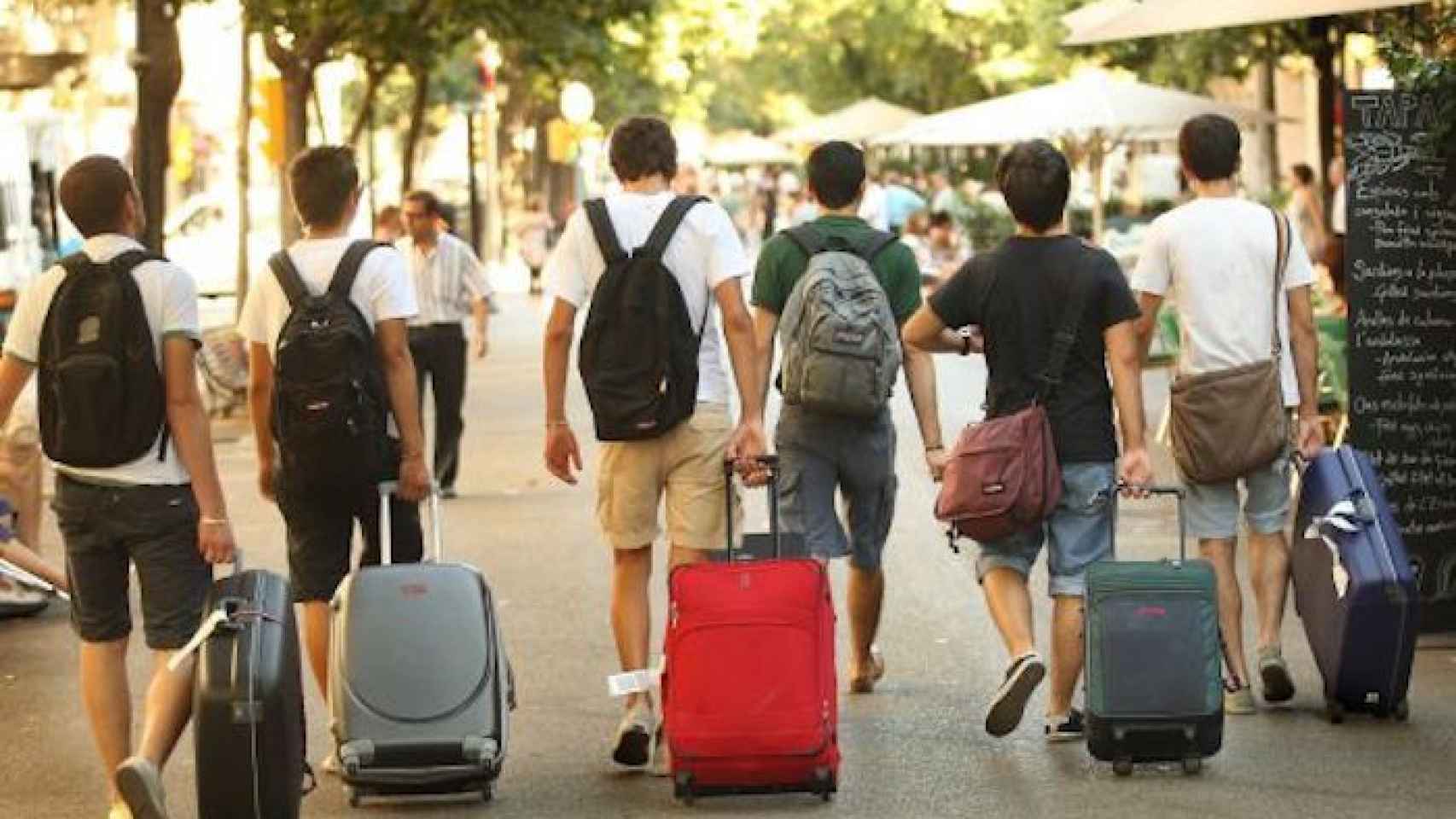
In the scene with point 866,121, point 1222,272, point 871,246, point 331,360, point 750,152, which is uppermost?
point 750,152

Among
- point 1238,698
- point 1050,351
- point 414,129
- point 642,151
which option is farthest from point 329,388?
point 414,129

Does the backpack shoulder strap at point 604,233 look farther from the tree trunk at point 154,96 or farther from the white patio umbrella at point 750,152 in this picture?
the white patio umbrella at point 750,152

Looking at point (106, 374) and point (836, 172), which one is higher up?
point (836, 172)

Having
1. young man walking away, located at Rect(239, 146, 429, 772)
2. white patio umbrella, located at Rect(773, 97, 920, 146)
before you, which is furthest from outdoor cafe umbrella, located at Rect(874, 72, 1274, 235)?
white patio umbrella, located at Rect(773, 97, 920, 146)

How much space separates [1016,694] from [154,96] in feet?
49.8

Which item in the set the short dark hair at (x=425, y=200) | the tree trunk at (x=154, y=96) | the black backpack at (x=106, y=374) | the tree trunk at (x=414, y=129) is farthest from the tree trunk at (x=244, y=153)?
the black backpack at (x=106, y=374)

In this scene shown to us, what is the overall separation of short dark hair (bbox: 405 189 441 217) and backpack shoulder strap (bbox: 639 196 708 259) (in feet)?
29.4

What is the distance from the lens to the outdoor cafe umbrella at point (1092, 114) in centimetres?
3114

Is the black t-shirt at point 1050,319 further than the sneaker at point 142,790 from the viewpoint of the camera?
Yes

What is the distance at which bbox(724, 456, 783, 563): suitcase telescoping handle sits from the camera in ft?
29.8

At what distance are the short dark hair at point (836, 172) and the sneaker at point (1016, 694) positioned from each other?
60.3 inches

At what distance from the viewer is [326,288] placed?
893cm

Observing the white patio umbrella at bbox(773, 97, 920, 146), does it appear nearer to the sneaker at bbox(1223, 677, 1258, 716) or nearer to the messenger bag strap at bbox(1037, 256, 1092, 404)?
the sneaker at bbox(1223, 677, 1258, 716)

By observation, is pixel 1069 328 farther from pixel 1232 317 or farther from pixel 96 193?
pixel 96 193
